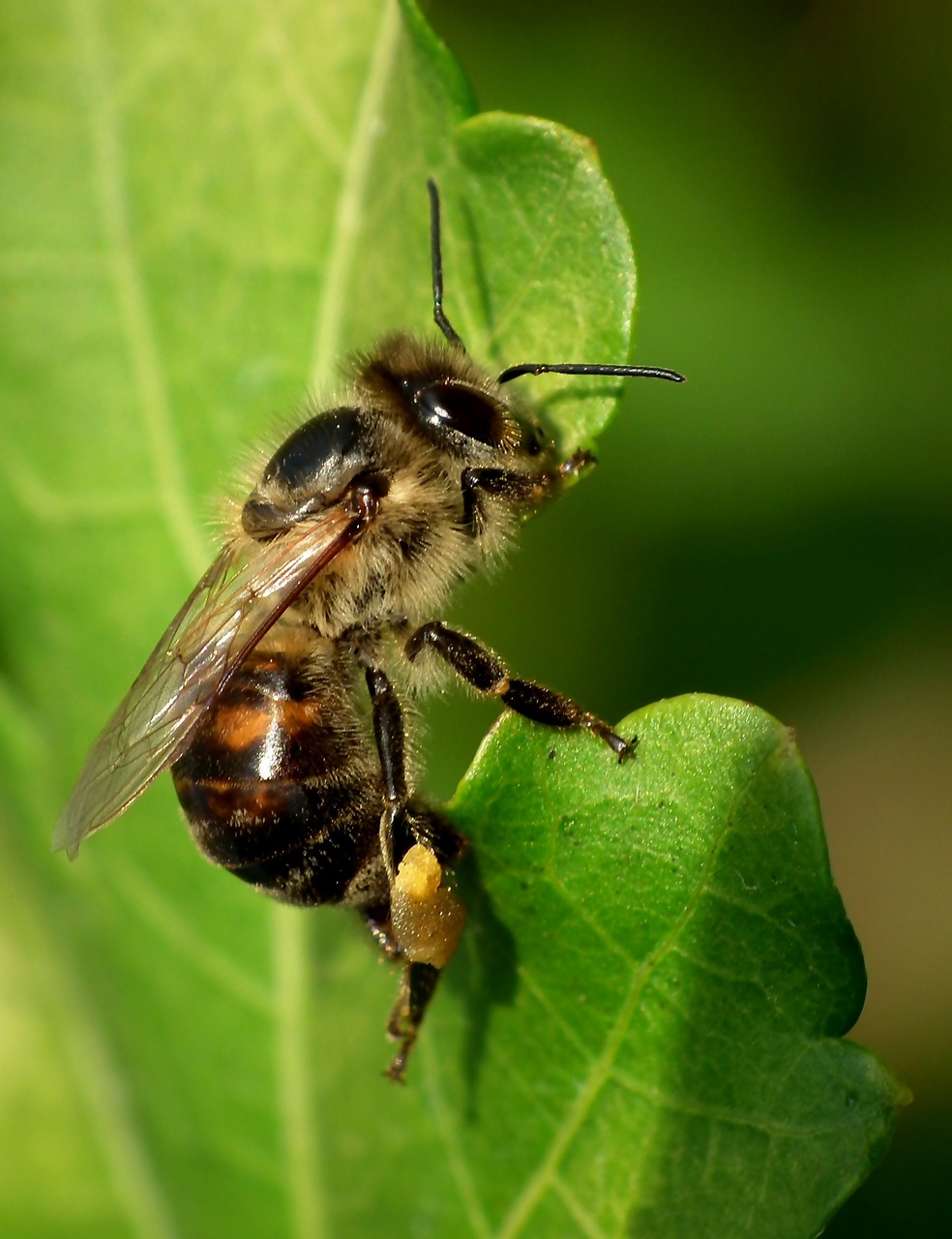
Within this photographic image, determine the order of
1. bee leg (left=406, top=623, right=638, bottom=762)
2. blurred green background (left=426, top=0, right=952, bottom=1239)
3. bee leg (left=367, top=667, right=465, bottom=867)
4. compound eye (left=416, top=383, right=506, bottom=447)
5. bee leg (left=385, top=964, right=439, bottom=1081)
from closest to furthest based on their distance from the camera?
bee leg (left=406, top=623, right=638, bottom=762)
bee leg (left=367, top=667, right=465, bottom=867)
bee leg (left=385, top=964, right=439, bottom=1081)
compound eye (left=416, top=383, right=506, bottom=447)
blurred green background (left=426, top=0, right=952, bottom=1239)

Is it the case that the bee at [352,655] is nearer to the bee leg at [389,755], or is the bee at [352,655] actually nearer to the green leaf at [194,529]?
the bee leg at [389,755]

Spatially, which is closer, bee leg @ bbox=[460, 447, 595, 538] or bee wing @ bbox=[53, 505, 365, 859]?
bee wing @ bbox=[53, 505, 365, 859]

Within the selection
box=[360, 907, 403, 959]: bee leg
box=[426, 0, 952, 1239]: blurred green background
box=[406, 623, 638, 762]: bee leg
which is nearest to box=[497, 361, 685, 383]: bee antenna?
box=[406, 623, 638, 762]: bee leg

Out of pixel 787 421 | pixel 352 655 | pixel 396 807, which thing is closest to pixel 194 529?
pixel 352 655

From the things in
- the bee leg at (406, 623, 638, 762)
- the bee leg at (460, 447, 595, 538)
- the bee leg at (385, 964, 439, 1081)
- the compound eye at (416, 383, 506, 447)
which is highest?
the compound eye at (416, 383, 506, 447)

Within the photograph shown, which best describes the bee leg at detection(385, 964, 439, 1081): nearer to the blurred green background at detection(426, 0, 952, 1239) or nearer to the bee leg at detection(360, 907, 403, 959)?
the bee leg at detection(360, 907, 403, 959)

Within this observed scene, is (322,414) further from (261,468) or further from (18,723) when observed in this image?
(18,723)

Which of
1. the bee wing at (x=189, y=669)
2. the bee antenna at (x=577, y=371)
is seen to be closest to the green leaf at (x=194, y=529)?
the bee antenna at (x=577, y=371)

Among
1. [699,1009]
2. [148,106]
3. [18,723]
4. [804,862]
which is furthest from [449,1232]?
[148,106]
